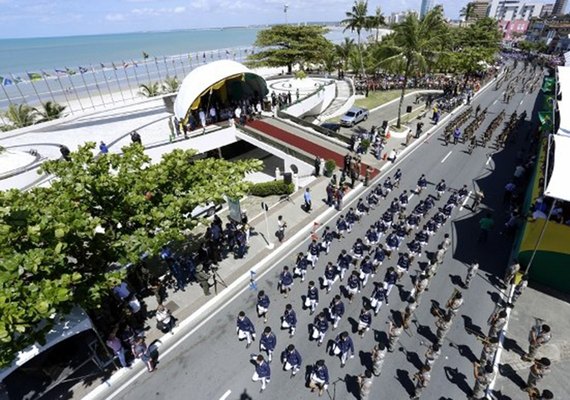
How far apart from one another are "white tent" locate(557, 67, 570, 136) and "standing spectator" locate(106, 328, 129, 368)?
21946 mm

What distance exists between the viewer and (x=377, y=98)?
150 ft

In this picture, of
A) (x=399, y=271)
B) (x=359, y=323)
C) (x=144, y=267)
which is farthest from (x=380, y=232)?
(x=144, y=267)

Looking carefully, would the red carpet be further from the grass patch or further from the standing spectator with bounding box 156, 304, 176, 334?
the grass patch

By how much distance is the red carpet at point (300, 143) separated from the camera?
80.6 ft

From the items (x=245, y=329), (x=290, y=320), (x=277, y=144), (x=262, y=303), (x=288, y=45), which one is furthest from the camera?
(x=288, y=45)

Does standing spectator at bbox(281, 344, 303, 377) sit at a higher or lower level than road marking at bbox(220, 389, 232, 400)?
higher

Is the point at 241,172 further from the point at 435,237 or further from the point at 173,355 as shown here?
the point at 435,237

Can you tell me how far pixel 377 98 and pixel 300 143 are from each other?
2546 cm

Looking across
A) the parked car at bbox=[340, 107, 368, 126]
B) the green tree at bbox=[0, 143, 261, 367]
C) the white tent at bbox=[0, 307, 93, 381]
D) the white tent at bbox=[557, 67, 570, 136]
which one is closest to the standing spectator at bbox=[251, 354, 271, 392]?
the green tree at bbox=[0, 143, 261, 367]

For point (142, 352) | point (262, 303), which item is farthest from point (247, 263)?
point (142, 352)

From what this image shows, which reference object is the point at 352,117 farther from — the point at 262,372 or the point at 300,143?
the point at 262,372

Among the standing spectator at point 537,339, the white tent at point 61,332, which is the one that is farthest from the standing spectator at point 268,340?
the standing spectator at point 537,339

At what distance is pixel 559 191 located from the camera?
11578mm

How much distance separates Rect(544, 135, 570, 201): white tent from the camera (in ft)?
37.8
